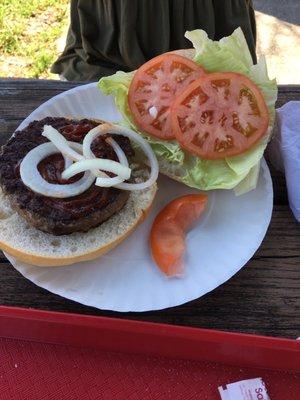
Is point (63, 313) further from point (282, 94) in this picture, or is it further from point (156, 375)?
point (282, 94)

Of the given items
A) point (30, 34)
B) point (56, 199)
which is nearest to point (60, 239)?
point (56, 199)

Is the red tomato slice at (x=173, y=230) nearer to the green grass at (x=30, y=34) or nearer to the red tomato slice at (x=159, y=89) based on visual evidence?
the red tomato slice at (x=159, y=89)

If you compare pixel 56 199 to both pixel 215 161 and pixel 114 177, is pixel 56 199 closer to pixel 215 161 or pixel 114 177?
pixel 114 177

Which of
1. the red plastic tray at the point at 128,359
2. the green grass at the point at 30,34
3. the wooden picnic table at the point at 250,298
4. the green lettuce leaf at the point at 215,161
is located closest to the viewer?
the red plastic tray at the point at 128,359

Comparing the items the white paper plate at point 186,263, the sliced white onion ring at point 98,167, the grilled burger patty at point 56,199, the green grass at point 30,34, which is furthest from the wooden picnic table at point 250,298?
the green grass at point 30,34

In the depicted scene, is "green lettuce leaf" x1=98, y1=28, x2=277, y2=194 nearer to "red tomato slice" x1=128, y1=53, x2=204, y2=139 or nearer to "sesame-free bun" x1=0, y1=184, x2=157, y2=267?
"red tomato slice" x1=128, y1=53, x2=204, y2=139

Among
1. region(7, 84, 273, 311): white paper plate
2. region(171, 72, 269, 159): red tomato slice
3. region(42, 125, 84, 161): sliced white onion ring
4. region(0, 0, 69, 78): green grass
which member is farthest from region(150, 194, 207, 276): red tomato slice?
region(0, 0, 69, 78): green grass
